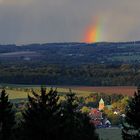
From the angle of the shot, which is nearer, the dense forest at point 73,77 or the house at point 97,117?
the house at point 97,117

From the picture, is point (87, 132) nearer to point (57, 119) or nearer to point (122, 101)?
point (57, 119)

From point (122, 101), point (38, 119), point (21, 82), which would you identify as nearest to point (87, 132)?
→ point (38, 119)

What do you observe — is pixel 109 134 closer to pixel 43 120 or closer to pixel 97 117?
pixel 97 117

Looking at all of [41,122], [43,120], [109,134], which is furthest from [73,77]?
[41,122]

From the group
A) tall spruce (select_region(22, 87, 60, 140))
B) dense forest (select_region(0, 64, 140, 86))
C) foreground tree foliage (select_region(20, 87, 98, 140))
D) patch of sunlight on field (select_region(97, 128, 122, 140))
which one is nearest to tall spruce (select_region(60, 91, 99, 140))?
foreground tree foliage (select_region(20, 87, 98, 140))

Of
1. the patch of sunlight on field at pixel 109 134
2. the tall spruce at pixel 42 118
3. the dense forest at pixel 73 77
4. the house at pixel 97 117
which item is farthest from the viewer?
the dense forest at pixel 73 77

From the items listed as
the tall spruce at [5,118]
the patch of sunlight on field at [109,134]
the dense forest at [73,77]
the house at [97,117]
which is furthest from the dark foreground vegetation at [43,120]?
the dense forest at [73,77]

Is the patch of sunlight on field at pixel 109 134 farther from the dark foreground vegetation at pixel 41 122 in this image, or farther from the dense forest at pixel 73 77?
the dense forest at pixel 73 77
